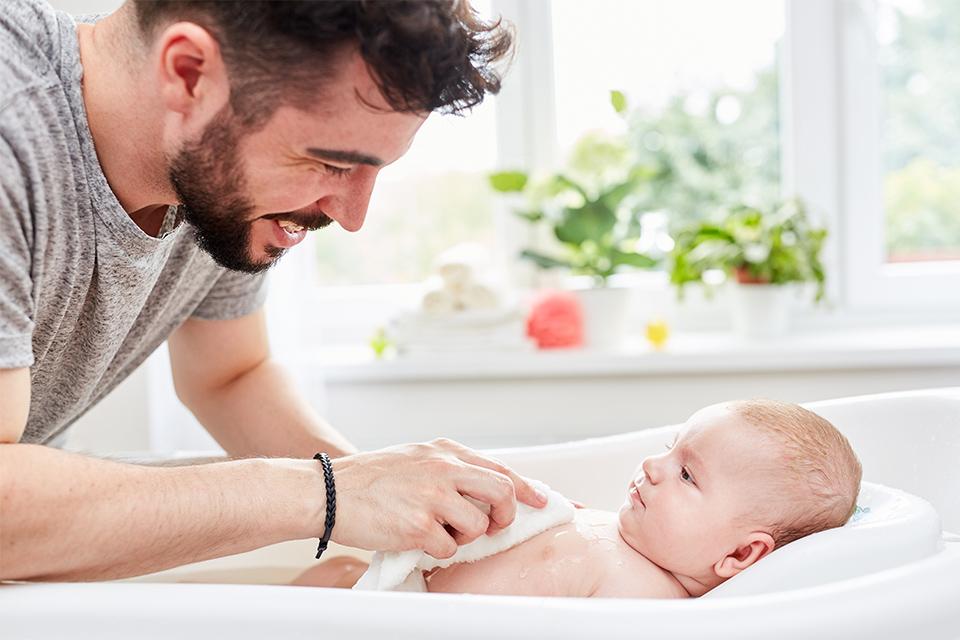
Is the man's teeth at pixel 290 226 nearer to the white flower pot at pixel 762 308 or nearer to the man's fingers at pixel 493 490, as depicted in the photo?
the man's fingers at pixel 493 490

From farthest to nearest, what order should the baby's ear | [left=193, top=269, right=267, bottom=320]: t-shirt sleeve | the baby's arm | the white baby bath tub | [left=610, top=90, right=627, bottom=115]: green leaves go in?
[left=610, top=90, right=627, bottom=115]: green leaves < [left=193, top=269, right=267, bottom=320]: t-shirt sleeve < the baby's arm < the baby's ear < the white baby bath tub

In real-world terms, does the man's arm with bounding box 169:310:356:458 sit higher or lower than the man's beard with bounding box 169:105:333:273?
lower

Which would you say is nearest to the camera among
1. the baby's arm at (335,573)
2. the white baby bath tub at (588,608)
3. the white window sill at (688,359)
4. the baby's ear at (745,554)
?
the white baby bath tub at (588,608)

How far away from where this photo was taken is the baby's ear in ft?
3.91

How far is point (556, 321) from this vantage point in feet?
7.61

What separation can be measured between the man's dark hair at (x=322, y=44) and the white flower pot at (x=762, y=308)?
1333mm

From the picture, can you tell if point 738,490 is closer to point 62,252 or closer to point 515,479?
point 515,479

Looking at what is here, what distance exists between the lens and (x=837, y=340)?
228 cm

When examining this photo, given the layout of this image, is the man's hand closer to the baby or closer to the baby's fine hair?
the baby

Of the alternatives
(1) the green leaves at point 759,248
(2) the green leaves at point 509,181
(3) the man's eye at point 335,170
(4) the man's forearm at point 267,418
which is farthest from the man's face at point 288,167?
(1) the green leaves at point 759,248

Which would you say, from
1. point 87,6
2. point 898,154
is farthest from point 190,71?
point 898,154

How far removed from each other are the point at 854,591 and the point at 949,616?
0.31 ft

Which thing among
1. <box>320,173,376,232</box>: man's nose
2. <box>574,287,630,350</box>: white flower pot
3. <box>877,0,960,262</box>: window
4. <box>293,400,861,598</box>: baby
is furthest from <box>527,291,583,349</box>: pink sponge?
<box>320,173,376,232</box>: man's nose

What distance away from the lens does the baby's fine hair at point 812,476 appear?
46.1 inches
